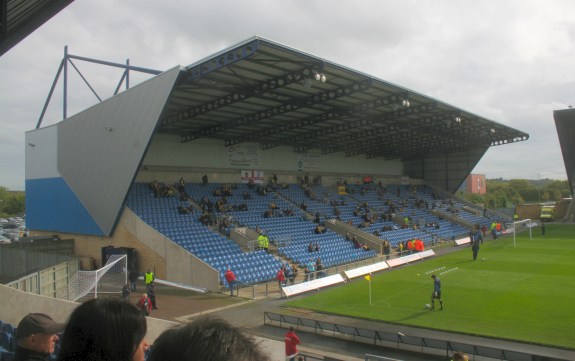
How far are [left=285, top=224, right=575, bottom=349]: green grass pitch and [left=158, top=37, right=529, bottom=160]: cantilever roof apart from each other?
10.5 metres

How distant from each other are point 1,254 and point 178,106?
44.6ft

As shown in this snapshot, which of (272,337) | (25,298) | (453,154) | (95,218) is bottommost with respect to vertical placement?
(272,337)

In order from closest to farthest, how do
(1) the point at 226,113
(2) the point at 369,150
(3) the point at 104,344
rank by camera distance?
(3) the point at 104,344, (1) the point at 226,113, (2) the point at 369,150

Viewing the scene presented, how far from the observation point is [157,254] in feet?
79.9

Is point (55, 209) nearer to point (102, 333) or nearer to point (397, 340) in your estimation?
point (397, 340)

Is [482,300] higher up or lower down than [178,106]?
lower down

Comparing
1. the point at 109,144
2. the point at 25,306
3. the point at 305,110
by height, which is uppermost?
the point at 305,110

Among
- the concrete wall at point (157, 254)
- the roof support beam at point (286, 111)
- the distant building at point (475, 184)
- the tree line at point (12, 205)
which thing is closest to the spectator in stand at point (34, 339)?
the concrete wall at point (157, 254)

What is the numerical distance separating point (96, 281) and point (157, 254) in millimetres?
7271

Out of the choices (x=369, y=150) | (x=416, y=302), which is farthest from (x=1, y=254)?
(x=369, y=150)

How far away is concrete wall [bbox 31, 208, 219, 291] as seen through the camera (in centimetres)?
2216

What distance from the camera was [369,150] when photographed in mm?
50688

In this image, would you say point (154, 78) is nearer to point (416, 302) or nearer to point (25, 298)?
point (25, 298)

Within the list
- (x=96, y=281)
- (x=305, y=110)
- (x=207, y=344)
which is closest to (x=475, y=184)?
(x=305, y=110)
